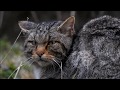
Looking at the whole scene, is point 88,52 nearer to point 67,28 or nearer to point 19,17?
point 67,28

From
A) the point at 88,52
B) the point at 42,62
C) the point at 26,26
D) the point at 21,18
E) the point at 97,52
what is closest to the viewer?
the point at 97,52

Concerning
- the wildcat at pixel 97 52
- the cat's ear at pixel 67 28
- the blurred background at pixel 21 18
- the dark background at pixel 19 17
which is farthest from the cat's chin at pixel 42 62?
the dark background at pixel 19 17

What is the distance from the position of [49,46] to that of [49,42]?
0.10 meters

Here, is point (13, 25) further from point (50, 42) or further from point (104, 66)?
point (104, 66)

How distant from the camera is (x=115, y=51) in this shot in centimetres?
583

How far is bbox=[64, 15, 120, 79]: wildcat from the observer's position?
5.68 m

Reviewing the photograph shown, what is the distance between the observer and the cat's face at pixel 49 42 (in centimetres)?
625

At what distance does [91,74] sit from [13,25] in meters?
7.56

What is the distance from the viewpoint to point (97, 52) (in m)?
5.92

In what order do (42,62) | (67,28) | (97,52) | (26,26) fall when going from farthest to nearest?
1. (26,26)
2. (67,28)
3. (42,62)
4. (97,52)

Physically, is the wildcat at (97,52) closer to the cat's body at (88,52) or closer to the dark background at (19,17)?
the cat's body at (88,52)

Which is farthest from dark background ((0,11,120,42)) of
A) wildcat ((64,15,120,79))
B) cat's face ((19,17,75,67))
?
wildcat ((64,15,120,79))

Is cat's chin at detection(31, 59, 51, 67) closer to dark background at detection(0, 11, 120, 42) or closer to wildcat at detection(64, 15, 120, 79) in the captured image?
wildcat at detection(64, 15, 120, 79)

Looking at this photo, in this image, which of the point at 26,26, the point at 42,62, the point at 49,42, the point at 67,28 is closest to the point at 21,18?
the point at 26,26
